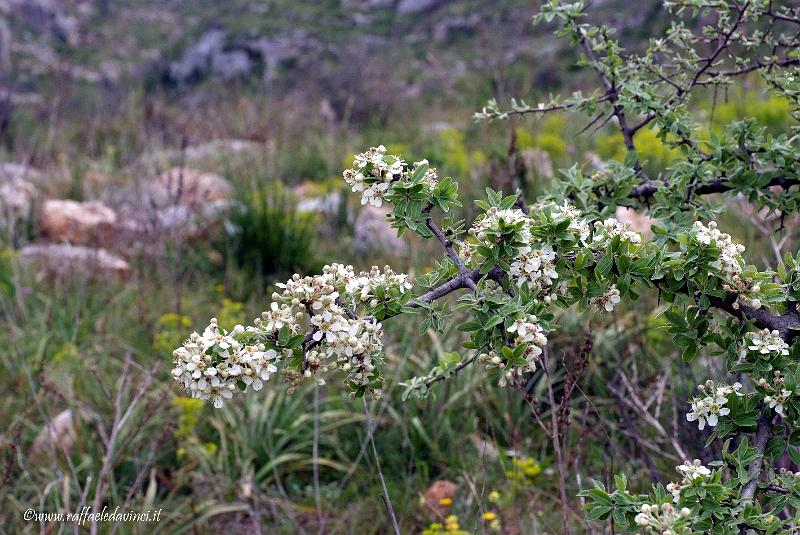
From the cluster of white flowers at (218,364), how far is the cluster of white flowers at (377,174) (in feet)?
1.14

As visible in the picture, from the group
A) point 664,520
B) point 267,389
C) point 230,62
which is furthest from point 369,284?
point 230,62

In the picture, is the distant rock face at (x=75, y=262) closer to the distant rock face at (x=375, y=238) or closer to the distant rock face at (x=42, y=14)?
the distant rock face at (x=375, y=238)

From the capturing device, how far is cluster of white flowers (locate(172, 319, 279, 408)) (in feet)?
3.85

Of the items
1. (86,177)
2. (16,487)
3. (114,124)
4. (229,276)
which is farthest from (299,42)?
(16,487)

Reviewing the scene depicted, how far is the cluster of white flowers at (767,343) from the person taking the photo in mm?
1220

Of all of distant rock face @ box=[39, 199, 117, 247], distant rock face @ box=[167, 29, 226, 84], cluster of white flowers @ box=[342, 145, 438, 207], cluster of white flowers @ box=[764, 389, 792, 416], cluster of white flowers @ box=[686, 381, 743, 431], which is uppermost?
cluster of white flowers @ box=[342, 145, 438, 207]

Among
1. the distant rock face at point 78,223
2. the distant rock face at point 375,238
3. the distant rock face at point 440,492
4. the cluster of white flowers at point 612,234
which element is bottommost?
the distant rock face at point 78,223

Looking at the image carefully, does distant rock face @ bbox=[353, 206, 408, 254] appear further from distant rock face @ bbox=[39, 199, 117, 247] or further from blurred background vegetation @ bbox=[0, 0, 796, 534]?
distant rock face @ bbox=[39, 199, 117, 247]

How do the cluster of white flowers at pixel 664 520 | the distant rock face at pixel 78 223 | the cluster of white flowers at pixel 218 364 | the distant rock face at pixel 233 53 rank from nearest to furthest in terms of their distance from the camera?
the cluster of white flowers at pixel 664 520 → the cluster of white flowers at pixel 218 364 → the distant rock face at pixel 78 223 → the distant rock face at pixel 233 53

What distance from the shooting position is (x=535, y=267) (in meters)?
1.25

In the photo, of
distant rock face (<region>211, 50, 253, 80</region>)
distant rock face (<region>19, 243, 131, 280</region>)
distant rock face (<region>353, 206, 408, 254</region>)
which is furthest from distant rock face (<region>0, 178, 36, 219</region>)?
distant rock face (<region>211, 50, 253, 80</region>)

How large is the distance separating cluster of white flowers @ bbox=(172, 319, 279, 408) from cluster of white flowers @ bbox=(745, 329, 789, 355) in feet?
2.76

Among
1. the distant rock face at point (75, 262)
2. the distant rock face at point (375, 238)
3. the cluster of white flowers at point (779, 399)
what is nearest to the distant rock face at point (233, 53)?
the distant rock face at point (375, 238)

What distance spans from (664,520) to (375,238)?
4.64 metres
